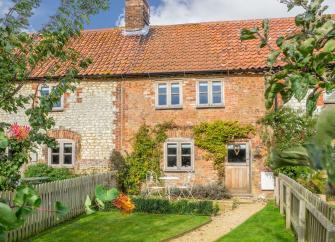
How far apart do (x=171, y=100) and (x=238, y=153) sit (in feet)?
13.0

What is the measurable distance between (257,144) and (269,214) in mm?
5103

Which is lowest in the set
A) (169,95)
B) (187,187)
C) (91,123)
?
(187,187)

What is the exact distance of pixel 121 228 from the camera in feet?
38.3

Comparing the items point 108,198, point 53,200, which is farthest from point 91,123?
point 108,198

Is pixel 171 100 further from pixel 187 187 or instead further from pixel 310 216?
pixel 310 216

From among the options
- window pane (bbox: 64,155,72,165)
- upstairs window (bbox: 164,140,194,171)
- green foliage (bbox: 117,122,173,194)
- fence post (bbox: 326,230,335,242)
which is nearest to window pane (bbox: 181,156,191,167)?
upstairs window (bbox: 164,140,194,171)

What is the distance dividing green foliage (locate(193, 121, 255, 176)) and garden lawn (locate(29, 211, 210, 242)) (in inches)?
202

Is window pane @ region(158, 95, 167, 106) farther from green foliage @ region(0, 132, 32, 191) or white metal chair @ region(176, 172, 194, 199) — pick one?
green foliage @ region(0, 132, 32, 191)

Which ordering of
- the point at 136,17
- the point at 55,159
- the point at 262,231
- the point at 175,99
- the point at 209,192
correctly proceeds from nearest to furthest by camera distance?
1. the point at 262,231
2. the point at 209,192
3. the point at 175,99
4. the point at 55,159
5. the point at 136,17

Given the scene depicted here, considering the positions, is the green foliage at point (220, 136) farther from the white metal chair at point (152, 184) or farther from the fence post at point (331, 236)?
the fence post at point (331, 236)

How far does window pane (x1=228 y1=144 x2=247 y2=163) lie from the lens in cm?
1822

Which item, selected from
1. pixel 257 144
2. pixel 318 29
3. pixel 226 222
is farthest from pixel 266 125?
pixel 318 29

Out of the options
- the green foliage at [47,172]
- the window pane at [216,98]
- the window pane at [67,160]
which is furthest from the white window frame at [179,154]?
the window pane at [67,160]

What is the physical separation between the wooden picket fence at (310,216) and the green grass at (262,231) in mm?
446
